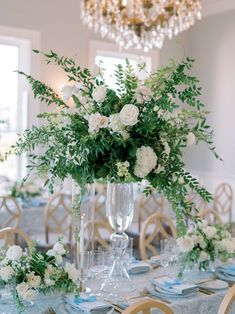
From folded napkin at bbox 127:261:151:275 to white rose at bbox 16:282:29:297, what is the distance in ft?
2.66

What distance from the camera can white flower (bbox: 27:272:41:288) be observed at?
6.34 ft

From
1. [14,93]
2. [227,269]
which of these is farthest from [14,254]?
[14,93]

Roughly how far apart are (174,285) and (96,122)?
3.04ft

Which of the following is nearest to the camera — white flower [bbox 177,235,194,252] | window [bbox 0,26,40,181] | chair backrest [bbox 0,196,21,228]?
white flower [bbox 177,235,194,252]

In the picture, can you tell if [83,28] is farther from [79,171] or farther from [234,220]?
→ [79,171]

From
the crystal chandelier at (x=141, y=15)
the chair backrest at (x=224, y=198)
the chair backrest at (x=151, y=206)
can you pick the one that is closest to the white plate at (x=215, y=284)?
the chair backrest at (x=151, y=206)

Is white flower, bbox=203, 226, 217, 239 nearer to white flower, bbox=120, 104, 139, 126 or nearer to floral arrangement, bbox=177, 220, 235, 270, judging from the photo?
floral arrangement, bbox=177, 220, 235, 270

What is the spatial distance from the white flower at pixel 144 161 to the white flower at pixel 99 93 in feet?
0.90

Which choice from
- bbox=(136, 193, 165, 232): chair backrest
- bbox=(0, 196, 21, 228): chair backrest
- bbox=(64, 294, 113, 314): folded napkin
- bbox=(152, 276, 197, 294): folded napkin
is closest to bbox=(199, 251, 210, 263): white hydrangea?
bbox=(152, 276, 197, 294): folded napkin

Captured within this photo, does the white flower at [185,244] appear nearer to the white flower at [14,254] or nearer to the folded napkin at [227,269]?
the folded napkin at [227,269]

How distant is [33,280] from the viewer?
1940mm

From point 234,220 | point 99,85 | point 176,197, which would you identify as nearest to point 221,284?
point 176,197

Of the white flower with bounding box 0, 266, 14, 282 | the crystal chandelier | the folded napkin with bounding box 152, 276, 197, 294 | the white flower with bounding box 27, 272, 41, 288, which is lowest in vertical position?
the folded napkin with bounding box 152, 276, 197, 294

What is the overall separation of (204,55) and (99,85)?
4.68 meters
